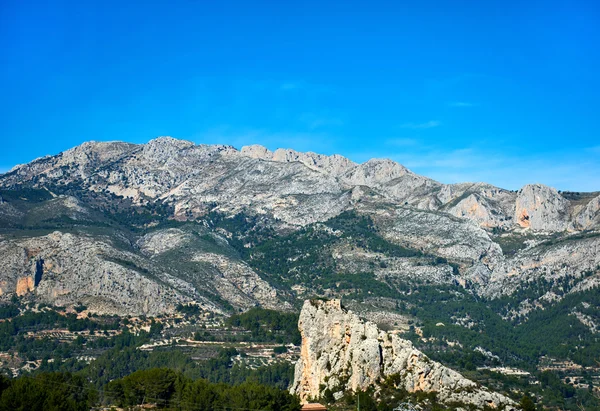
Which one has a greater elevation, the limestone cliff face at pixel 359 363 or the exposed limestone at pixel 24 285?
the exposed limestone at pixel 24 285

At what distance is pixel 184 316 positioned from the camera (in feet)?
527

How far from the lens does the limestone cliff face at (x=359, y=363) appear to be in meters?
Result: 74.2

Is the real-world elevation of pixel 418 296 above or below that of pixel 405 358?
above

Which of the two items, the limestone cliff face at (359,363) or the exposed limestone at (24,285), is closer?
the limestone cliff face at (359,363)

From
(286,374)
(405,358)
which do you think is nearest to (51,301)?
(286,374)

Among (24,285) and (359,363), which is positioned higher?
(24,285)

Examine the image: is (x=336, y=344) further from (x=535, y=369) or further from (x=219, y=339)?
(x=535, y=369)

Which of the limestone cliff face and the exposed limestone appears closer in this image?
the limestone cliff face

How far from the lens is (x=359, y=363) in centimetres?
7831

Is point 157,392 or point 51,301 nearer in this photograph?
point 157,392

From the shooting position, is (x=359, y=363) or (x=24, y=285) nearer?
(x=359, y=363)

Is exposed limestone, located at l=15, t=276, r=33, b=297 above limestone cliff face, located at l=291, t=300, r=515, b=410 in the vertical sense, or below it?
above

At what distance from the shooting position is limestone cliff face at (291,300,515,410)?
74.2 m

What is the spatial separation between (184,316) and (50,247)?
40.5m
